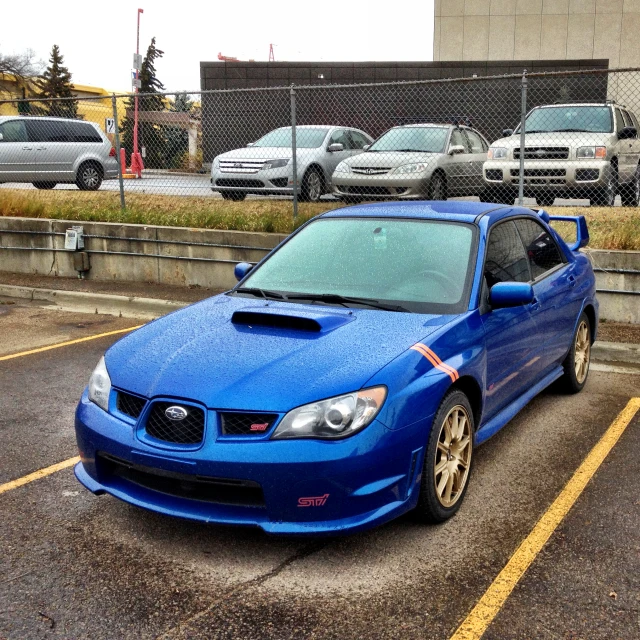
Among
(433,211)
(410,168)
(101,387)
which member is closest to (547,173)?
(410,168)

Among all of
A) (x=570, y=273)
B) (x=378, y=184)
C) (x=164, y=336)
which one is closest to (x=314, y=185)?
(x=378, y=184)

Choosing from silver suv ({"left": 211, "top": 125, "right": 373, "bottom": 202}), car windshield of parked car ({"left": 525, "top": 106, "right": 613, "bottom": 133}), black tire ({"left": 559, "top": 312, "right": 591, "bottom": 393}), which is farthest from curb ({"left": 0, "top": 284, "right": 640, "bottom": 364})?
car windshield of parked car ({"left": 525, "top": 106, "right": 613, "bottom": 133})

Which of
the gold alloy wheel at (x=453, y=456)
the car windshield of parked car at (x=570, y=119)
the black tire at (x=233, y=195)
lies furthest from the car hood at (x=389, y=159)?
the gold alloy wheel at (x=453, y=456)

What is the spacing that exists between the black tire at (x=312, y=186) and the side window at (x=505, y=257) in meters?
7.66

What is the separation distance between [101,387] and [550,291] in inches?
119

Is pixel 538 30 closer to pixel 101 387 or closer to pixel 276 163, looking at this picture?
pixel 276 163

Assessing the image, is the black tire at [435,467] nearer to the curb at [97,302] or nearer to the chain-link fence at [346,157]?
the chain-link fence at [346,157]

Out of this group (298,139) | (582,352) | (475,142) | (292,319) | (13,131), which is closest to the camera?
(292,319)

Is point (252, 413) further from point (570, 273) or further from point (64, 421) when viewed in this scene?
point (570, 273)

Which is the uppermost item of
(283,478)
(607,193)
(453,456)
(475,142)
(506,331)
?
(475,142)

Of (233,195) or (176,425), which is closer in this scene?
(176,425)

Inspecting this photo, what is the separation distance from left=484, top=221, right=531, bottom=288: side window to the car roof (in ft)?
0.32

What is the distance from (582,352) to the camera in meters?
6.48

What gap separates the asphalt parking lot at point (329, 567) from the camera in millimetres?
3238
